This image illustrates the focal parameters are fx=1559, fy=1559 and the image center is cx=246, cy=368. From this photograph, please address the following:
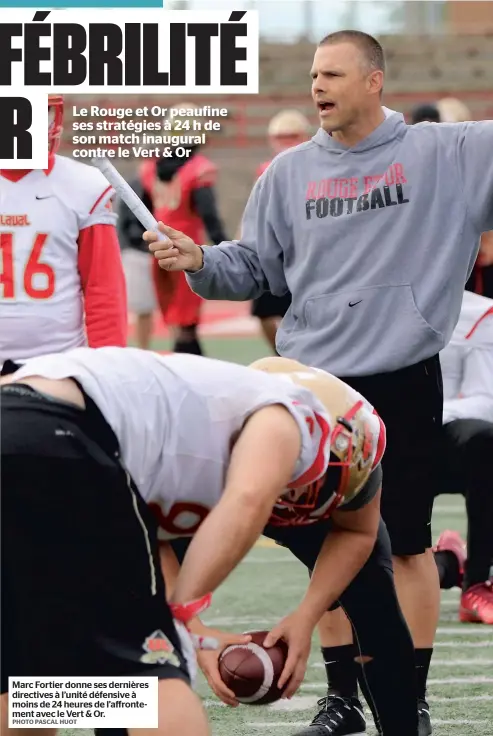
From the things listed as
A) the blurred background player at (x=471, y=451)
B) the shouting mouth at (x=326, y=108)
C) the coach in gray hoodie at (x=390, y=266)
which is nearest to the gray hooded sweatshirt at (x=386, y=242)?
the coach in gray hoodie at (x=390, y=266)

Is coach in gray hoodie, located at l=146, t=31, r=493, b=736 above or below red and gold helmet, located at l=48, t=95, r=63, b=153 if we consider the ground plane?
below

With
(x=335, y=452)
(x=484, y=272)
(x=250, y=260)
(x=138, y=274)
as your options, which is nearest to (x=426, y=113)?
(x=484, y=272)

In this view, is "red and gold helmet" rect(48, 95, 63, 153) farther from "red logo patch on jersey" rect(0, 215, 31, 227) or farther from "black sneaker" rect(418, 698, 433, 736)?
"black sneaker" rect(418, 698, 433, 736)

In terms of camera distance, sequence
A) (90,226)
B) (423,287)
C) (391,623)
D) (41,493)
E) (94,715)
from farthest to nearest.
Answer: (90,226)
(423,287)
(391,623)
(94,715)
(41,493)

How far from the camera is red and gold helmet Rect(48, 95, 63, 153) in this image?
458cm

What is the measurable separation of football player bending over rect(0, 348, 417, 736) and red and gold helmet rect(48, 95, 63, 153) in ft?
6.66

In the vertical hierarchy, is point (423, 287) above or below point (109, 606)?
above

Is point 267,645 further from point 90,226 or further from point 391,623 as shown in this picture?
point 90,226

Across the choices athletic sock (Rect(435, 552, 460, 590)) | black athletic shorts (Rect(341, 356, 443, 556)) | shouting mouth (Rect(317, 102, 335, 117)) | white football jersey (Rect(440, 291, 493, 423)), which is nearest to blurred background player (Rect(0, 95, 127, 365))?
shouting mouth (Rect(317, 102, 335, 117))

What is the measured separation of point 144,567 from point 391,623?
868 millimetres

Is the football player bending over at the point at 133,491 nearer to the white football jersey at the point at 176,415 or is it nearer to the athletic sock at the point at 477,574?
the white football jersey at the point at 176,415

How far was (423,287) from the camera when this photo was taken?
4141 millimetres

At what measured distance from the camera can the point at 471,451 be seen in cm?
545

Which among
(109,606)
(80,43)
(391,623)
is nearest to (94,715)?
(109,606)
